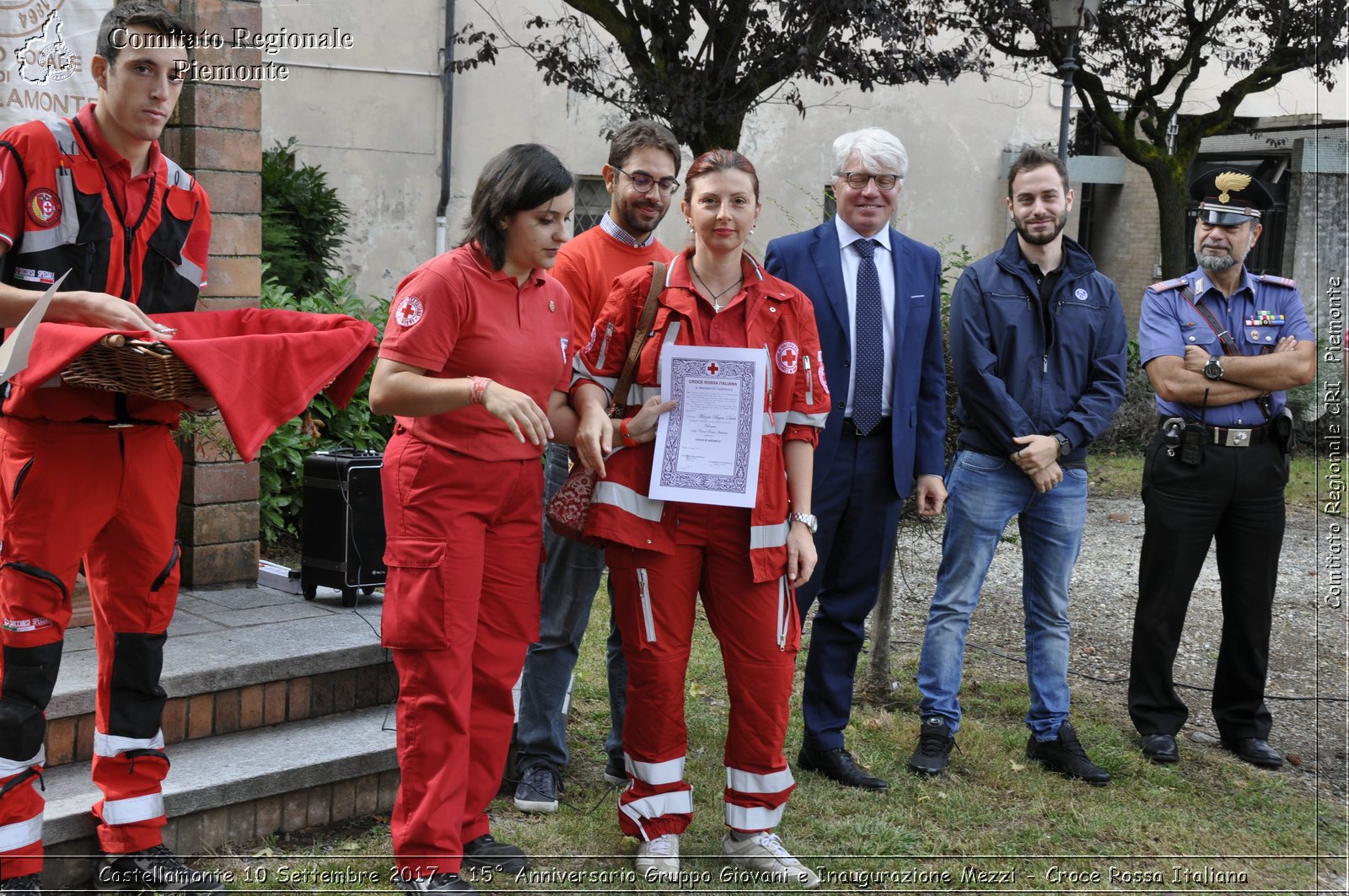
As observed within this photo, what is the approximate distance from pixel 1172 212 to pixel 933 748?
12.8 meters

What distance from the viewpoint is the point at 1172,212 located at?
52.0 feet

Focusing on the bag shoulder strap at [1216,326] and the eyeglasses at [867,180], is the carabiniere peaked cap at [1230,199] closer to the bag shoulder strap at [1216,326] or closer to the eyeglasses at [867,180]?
the bag shoulder strap at [1216,326]

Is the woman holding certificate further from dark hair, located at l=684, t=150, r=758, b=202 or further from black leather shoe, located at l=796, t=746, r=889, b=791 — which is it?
black leather shoe, located at l=796, t=746, r=889, b=791

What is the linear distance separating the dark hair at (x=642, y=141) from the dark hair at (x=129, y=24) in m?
1.51

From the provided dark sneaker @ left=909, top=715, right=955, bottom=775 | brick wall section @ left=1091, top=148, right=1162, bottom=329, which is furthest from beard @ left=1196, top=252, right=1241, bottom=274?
brick wall section @ left=1091, top=148, right=1162, bottom=329

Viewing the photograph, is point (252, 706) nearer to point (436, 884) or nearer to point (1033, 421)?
point (436, 884)

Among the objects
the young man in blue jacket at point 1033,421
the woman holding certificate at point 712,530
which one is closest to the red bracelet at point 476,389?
the woman holding certificate at point 712,530

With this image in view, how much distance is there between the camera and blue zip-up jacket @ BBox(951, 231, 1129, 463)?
16.5ft

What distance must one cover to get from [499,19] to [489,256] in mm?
13094

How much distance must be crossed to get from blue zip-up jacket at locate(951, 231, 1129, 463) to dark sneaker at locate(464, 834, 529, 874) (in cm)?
255

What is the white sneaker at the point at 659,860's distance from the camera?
3854 millimetres

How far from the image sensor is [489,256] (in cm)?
358

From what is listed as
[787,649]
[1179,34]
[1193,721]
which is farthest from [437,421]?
[1179,34]

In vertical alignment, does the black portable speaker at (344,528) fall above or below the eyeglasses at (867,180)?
below
